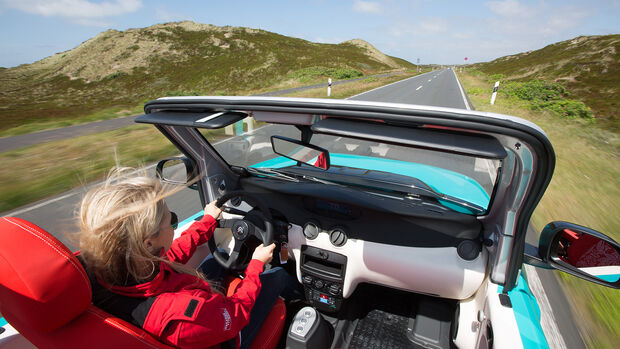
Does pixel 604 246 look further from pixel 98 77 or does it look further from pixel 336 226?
pixel 98 77

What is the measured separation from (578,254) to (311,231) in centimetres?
137

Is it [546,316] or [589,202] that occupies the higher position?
[546,316]

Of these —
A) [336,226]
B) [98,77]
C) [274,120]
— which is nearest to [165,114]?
[274,120]

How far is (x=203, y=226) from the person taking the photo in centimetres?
190

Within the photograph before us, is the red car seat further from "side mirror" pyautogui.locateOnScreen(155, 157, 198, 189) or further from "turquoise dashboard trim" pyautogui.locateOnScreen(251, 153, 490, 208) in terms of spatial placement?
"turquoise dashboard trim" pyautogui.locateOnScreen(251, 153, 490, 208)

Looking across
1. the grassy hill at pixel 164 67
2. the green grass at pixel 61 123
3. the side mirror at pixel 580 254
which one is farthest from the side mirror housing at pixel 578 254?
the grassy hill at pixel 164 67

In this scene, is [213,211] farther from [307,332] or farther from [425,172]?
[425,172]

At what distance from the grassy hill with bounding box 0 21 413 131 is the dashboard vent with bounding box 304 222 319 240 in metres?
27.6

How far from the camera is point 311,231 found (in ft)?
6.52

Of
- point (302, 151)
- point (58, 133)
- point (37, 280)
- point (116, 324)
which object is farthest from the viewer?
point (58, 133)

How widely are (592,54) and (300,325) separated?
49.6 m

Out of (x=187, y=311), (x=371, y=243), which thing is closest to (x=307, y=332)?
(x=371, y=243)

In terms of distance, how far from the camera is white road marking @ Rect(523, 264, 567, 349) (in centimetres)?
213

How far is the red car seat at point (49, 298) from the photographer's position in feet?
2.72
